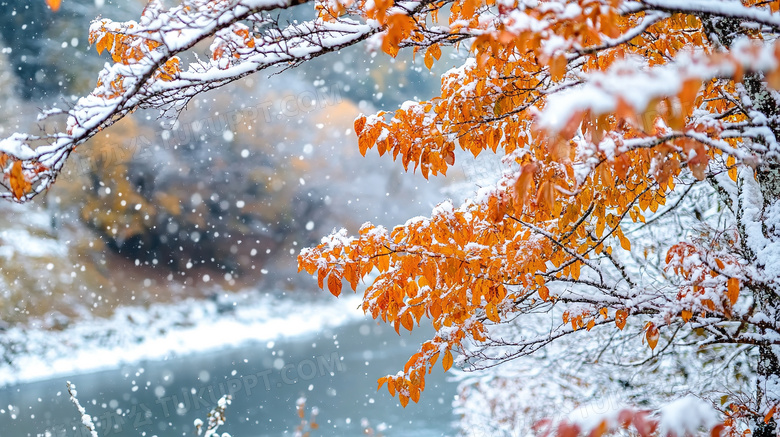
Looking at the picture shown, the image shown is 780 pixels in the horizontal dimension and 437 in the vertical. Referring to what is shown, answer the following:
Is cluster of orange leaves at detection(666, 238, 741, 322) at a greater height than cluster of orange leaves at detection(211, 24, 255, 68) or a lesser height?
lesser

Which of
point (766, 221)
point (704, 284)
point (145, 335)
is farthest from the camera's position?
point (145, 335)

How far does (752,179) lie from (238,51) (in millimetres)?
3072

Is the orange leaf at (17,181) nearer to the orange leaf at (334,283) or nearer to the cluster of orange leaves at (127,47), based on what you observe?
A: the cluster of orange leaves at (127,47)

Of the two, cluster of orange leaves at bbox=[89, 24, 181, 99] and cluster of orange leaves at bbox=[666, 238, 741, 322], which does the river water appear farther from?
cluster of orange leaves at bbox=[89, 24, 181, 99]

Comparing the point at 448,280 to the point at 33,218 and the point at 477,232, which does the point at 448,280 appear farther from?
the point at 33,218

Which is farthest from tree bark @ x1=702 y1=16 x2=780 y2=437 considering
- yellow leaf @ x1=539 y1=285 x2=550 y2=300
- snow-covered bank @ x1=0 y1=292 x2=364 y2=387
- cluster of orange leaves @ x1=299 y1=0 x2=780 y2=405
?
snow-covered bank @ x1=0 y1=292 x2=364 y2=387

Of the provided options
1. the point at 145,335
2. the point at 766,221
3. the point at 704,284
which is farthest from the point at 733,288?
the point at 145,335

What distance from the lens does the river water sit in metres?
14.4

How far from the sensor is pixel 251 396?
1839 cm

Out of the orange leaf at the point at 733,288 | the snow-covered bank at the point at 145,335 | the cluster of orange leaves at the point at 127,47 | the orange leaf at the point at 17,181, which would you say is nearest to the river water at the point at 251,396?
the snow-covered bank at the point at 145,335

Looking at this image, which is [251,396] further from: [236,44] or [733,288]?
[733,288]

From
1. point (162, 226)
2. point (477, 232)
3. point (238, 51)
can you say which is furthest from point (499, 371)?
point (162, 226)

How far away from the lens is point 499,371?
10430mm

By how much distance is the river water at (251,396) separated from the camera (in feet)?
47.2
